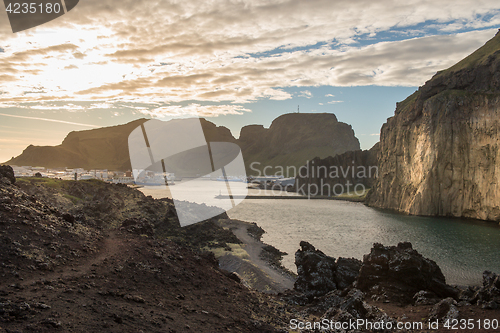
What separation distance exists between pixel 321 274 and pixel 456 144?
6332 centimetres

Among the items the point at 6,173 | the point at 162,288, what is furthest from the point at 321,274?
the point at 6,173

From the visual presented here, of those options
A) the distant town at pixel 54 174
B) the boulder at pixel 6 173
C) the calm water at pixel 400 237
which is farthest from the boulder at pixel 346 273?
the distant town at pixel 54 174

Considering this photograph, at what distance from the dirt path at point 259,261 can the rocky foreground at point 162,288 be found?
14.2 feet

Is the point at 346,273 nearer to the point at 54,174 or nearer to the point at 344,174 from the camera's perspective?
the point at 54,174

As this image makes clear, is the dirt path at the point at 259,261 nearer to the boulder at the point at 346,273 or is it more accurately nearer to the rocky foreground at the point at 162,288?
the rocky foreground at the point at 162,288

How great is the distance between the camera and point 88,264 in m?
13.3

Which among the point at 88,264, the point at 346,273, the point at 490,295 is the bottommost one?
the point at 346,273

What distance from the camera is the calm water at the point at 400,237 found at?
3431cm

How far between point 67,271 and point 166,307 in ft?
13.4

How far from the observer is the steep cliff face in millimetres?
62219

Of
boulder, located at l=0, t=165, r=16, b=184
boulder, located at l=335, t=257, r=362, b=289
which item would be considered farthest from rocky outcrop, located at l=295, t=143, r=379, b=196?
boulder, located at l=0, t=165, r=16, b=184

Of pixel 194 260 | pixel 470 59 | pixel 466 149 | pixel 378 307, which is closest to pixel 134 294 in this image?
pixel 194 260

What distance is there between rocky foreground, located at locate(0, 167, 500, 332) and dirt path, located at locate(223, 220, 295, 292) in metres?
4.34

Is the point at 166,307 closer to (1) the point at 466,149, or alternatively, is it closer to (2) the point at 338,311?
(2) the point at 338,311
